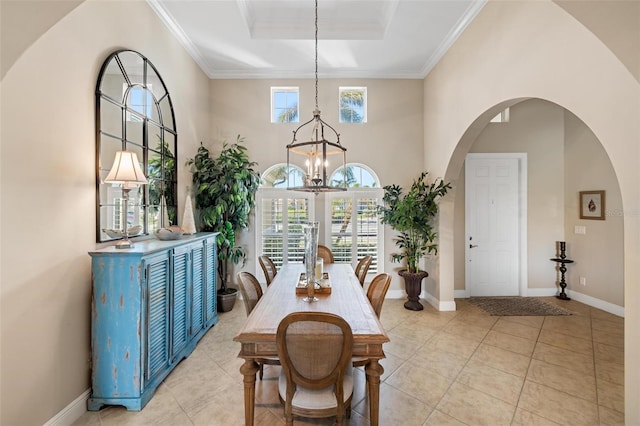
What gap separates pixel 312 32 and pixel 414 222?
2.94 meters

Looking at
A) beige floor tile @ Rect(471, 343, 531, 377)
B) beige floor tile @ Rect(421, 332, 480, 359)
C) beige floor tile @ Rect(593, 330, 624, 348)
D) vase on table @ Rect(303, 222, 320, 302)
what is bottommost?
beige floor tile @ Rect(471, 343, 531, 377)

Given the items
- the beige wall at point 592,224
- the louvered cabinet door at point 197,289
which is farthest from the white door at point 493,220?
the louvered cabinet door at point 197,289

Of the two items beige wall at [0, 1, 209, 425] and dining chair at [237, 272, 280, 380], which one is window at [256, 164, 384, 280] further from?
beige wall at [0, 1, 209, 425]

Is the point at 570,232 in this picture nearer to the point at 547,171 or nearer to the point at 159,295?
the point at 547,171

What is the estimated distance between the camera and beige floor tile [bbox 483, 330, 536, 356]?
9.71 feet

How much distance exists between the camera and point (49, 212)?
1.80 meters

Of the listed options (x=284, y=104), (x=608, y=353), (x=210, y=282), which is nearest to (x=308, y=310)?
(x=210, y=282)

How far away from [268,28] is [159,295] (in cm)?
343

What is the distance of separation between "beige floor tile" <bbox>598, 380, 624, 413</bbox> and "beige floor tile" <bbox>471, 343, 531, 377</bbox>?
1.63 feet

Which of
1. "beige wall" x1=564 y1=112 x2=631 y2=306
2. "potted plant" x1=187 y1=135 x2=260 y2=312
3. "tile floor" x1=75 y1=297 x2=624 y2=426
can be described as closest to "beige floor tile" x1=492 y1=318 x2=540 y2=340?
"tile floor" x1=75 y1=297 x2=624 y2=426

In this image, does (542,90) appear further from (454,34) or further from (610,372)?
(610,372)

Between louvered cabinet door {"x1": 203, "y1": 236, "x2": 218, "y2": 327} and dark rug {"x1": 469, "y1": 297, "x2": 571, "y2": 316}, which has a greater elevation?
louvered cabinet door {"x1": 203, "y1": 236, "x2": 218, "y2": 327}

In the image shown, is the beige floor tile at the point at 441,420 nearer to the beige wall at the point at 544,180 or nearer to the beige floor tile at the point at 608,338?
the beige floor tile at the point at 608,338

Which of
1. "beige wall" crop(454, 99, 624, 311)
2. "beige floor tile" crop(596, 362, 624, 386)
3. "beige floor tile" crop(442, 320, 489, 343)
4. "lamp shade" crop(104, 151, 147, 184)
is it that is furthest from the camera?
"beige wall" crop(454, 99, 624, 311)
